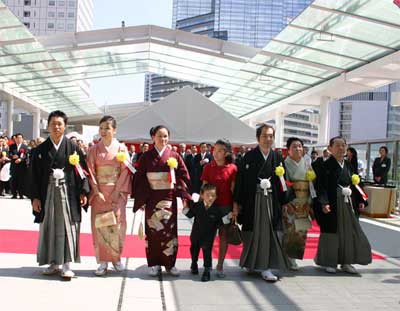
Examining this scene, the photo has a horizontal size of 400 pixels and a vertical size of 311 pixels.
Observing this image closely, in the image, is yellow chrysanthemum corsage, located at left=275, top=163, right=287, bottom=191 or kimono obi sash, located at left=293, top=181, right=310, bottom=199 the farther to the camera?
kimono obi sash, located at left=293, top=181, right=310, bottom=199

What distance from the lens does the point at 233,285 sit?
4910mm

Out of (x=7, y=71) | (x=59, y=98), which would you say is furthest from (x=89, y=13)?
(x=7, y=71)

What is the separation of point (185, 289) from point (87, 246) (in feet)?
7.73

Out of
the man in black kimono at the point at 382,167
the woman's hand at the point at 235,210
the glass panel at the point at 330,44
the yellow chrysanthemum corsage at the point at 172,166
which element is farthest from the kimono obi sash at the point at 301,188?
the glass panel at the point at 330,44

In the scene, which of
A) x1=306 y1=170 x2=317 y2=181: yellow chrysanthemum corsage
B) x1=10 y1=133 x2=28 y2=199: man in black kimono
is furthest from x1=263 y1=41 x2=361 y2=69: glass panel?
x1=306 y1=170 x2=317 y2=181: yellow chrysanthemum corsage

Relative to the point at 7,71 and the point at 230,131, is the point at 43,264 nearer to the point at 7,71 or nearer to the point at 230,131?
the point at 230,131

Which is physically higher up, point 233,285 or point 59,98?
point 59,98

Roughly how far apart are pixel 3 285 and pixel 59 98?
984 inches

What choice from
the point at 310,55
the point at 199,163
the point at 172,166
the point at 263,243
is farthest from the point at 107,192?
the point at 310,55

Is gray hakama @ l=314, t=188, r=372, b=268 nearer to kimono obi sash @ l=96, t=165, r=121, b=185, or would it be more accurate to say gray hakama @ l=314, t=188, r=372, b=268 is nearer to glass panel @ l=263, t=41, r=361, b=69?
kimono obi sash @ l=96, t=165, r=121, b=185

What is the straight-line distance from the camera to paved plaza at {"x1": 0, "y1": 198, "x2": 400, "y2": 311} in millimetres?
4172

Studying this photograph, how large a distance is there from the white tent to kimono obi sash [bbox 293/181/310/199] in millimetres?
7081

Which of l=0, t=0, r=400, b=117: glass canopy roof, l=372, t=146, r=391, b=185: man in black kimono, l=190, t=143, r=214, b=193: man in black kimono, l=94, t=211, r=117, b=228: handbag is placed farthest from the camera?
l=190, t=143, r=214, b=193: man in black kimono

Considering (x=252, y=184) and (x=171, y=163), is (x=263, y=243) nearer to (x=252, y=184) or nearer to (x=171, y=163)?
(x=252, y=184)
